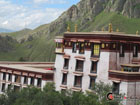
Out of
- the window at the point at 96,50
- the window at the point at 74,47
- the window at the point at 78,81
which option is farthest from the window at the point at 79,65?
the window at the point at 96,50

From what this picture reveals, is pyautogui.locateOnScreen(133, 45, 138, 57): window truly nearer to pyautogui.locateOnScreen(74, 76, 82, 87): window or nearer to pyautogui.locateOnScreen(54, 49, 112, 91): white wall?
pyautogui.locateOnScreen(54, 49, 112, 91): white wall

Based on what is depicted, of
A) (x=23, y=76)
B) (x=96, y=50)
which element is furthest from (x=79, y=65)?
(x=23, y=76)

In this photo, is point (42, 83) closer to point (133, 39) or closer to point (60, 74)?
point (60, 74)

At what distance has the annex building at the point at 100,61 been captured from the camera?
157ft

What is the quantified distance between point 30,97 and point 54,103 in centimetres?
622

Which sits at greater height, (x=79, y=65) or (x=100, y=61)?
(x=100, y=61)

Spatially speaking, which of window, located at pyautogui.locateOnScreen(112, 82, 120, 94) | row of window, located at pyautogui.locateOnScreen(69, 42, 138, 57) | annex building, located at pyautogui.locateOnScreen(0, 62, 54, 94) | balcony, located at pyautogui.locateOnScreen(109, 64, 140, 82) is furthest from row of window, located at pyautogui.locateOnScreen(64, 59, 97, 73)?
window, located at pyautogui.locateOnScreen(112, 82, 120, 94)

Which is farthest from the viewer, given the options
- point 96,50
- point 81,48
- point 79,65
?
point 79,65

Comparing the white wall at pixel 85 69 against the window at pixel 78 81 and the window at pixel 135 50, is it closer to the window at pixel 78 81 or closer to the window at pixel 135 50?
the window at pixel 78 81

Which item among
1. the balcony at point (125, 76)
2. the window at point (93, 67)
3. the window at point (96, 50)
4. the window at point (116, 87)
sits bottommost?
the window at point (116, 87)

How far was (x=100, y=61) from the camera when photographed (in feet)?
167

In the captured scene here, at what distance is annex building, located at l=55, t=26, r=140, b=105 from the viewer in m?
47.7

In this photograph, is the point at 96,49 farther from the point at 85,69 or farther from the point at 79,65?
the point at 79,65

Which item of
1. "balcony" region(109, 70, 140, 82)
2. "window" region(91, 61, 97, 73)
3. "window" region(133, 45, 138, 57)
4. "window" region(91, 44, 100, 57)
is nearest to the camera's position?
"balcony" region(109, 70, 140, 82)
